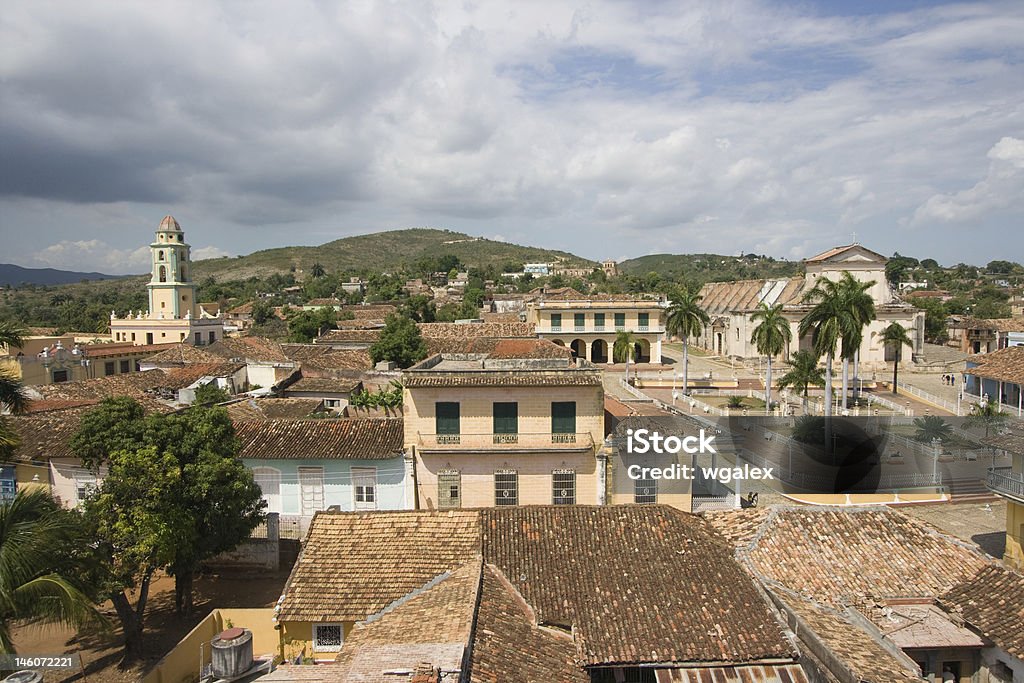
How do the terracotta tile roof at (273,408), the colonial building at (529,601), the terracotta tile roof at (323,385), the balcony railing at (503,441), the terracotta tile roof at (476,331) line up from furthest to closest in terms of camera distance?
1. the terracotta tile roof at (476,331)
2. the terracotta tile roof at (323,385)
3. the terracotta tile roof at (273,408)
4. the balcony railing at (503,441)
5. the colonial building at (529,601)

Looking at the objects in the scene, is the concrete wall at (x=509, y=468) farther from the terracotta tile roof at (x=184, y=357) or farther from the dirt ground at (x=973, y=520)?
the terracotta tile roof at (x=184, y=357)

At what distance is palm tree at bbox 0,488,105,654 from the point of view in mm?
9484

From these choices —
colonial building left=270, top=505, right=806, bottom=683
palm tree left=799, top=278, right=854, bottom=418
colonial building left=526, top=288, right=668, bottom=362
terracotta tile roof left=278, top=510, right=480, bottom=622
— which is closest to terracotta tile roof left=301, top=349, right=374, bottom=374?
colonial building left=526, top=288, right=668, bottom=362

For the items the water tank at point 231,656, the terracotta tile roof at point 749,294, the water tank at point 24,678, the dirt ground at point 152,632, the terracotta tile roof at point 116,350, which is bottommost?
the dirt ground at point 152,632

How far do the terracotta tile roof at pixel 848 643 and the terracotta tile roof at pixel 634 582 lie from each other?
55cm

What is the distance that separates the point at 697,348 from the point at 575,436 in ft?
191

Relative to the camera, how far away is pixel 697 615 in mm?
11688

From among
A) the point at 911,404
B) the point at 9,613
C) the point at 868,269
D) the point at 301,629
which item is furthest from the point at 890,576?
the point at 868,269

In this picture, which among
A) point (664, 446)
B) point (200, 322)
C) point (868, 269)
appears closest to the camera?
point (664, 446)

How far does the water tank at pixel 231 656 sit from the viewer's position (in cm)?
1057

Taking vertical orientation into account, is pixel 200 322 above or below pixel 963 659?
above

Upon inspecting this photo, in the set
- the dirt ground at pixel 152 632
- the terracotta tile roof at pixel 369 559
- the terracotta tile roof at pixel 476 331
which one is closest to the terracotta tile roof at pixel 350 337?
the terracotta tile roof at pixel 476 331

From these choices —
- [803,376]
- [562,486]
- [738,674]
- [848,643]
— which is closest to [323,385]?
[562,486]

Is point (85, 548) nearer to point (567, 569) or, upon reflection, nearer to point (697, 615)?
point (567, 569)
